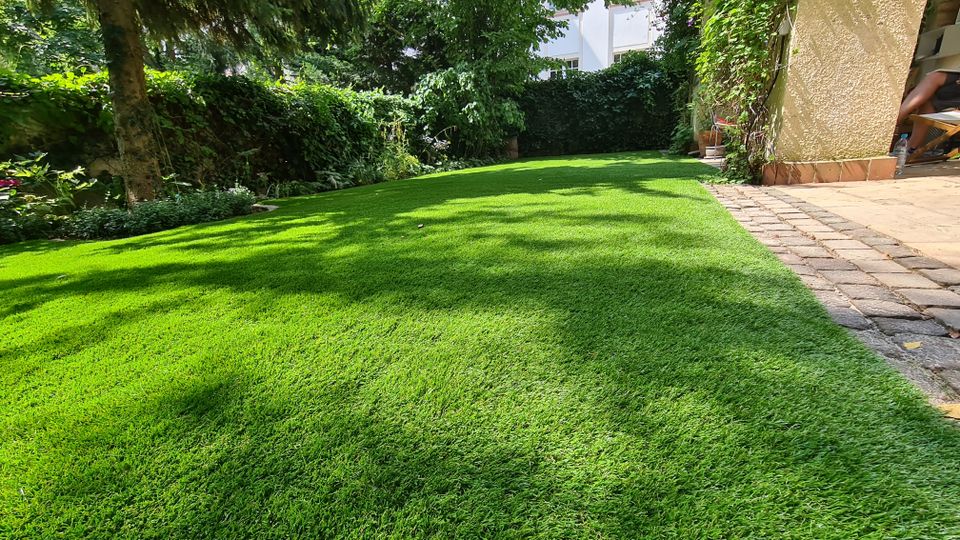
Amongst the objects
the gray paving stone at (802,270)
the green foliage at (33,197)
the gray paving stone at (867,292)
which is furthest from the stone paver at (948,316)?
the green foliage at (33,197)

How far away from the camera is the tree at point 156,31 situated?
4152 mm

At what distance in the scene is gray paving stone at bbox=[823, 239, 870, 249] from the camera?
6.81ft

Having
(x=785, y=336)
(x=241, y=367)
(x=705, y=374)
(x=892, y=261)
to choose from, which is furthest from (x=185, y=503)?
(x=892, y=261)

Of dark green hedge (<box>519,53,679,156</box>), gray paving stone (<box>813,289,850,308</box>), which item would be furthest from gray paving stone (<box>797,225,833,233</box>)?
dark green hedge (<box>519,53,679,156</box>)

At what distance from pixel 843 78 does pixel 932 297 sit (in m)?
3.62

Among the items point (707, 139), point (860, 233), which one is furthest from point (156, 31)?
point (707, 139)

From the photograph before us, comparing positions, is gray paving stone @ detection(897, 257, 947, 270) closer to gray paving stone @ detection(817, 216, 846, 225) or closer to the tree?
gray paving stone @ detection(817, 216, 846, 225)

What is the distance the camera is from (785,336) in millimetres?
1253

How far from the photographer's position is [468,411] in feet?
3.27

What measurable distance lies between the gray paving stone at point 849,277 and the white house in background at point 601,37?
2013 centimetres

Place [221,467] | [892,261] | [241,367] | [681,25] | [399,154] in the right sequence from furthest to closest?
1. [681,25]
2. [399,154]
3. [892,261]
4. [241,367]
5. [221,467]

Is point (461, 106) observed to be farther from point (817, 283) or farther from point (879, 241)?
point (817, 283)

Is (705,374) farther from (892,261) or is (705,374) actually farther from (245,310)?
(245,310)

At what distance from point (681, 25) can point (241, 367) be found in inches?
447
